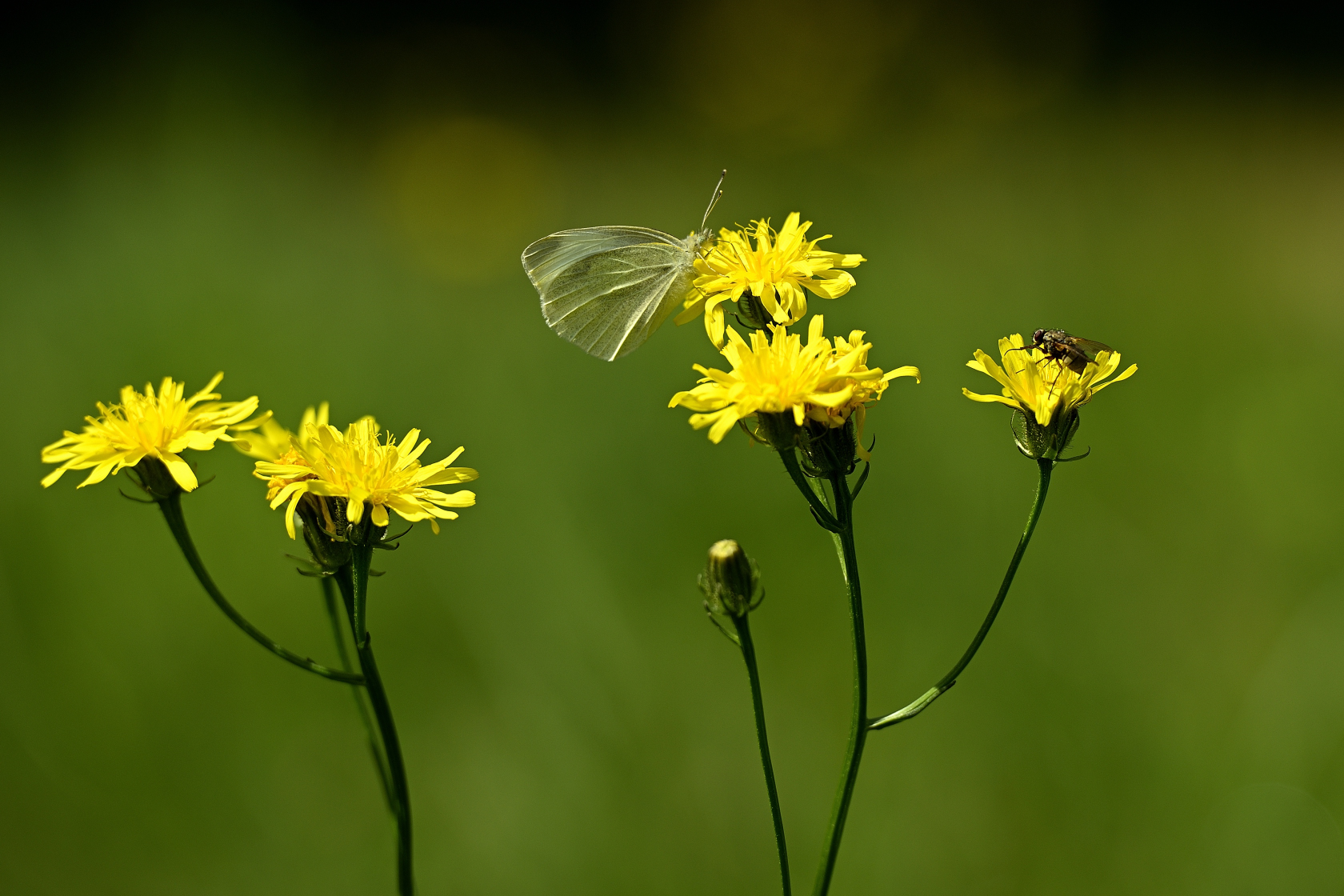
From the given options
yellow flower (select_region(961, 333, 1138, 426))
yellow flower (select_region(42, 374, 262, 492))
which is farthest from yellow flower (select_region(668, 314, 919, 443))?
yellow flower (select_region(42, 374, 262, 492))

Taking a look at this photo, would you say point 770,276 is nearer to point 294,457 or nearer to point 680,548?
point 294,457

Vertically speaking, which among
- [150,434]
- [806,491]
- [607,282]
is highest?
[607,282]

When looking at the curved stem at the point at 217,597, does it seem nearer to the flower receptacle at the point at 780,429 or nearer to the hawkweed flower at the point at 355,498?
the hawkweed flower at the point at 355,498

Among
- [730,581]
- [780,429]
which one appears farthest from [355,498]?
[780,429]

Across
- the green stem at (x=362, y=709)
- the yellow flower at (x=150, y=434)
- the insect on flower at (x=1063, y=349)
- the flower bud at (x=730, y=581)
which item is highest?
the insect on flower at (x=1063, y=349)

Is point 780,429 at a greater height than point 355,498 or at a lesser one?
greater

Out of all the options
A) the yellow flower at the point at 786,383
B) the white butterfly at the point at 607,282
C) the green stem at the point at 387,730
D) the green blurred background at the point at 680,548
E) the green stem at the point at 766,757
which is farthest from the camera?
the green blurred background at the point at 680,548

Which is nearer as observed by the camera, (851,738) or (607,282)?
(851,738)

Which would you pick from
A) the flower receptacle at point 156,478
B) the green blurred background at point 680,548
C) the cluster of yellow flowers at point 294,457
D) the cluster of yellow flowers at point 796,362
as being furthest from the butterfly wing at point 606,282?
the green blurred background at point 680,548
